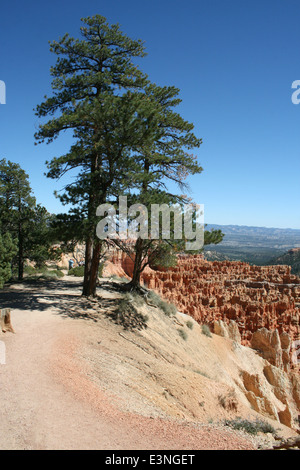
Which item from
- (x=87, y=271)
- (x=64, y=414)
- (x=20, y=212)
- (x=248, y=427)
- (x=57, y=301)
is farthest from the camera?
(x=20, y=212)

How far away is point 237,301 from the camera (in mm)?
31438

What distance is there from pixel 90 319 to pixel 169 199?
5255 mm

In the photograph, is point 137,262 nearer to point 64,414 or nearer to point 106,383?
point 106,383

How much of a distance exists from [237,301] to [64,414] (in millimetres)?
28305

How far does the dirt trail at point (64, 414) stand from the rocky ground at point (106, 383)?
0.06ft

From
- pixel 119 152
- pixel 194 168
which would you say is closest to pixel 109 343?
pixel 119 152

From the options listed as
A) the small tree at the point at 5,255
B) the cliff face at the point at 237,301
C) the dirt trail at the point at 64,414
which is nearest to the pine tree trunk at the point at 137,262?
the small tree at the point at 5,255

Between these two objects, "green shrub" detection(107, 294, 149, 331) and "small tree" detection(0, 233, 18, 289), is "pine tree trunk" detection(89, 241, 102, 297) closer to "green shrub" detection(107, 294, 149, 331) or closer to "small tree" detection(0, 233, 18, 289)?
"green shrub" detection(107, 294, 149, 331)

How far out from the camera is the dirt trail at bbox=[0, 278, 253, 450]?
471 cm

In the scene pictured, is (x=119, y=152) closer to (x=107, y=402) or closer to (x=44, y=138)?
(x=44, y=138)

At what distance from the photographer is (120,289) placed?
15.9 m

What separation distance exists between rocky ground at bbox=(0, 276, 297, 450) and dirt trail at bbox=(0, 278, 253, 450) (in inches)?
0.7

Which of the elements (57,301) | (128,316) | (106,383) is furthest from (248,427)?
(57,301)

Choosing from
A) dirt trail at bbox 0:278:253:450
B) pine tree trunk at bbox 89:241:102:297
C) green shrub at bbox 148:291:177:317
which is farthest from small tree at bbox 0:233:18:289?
green shrub at bbox 148:291:177:317
